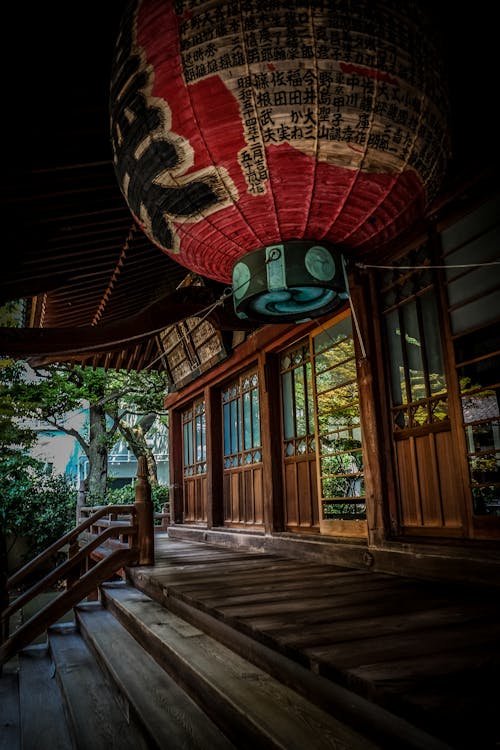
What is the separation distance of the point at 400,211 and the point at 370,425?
8.86ft

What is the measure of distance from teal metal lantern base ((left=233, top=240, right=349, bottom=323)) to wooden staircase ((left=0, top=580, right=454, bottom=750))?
1818 millimetres

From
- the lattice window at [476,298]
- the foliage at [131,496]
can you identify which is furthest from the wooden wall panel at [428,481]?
the foliage at [131,496]

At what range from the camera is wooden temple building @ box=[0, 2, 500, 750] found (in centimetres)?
206

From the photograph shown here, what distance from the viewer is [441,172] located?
2.42m

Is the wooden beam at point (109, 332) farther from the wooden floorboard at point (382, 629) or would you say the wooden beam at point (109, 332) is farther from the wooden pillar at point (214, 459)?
the wooden pillar at point (214, 459)

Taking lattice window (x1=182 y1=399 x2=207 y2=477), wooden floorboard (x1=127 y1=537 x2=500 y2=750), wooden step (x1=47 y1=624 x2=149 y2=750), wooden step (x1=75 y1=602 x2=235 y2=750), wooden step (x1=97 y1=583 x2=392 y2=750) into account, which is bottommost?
wooden step (x1=47 y1=624 x2=149 y2=750)

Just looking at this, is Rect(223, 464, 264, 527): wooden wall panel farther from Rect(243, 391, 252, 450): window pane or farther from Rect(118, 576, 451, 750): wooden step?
Rect(118, 576, 451, 750): wooden step

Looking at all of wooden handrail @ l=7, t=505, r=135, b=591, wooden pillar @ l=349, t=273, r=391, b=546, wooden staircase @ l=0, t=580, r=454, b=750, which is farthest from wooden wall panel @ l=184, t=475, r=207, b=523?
wooden pillar @ l=349, t=273, r=391, b=546

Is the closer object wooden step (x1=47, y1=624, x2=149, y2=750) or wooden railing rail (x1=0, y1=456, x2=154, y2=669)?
wooden step (x1=47, y1=624, x2=149, y2=750)

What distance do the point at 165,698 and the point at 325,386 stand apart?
4544mm

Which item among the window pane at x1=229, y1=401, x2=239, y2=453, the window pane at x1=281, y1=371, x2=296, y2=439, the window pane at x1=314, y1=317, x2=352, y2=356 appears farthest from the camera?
the window pane at x1=229, y1=401, x2=239, y2=453

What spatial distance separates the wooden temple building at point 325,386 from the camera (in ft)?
6.77

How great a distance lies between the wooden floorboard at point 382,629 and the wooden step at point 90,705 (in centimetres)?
84

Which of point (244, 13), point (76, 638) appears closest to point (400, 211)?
point (244, 13)
